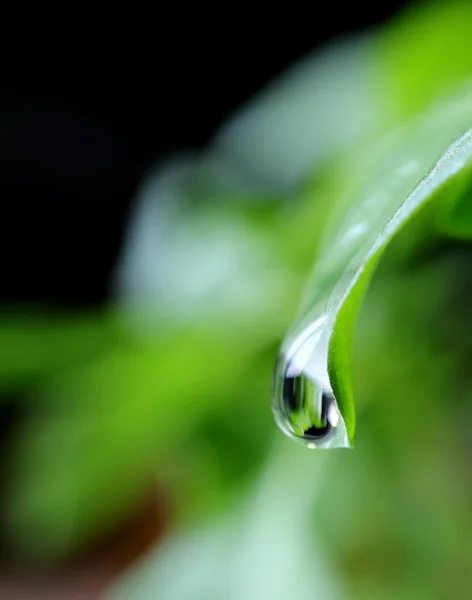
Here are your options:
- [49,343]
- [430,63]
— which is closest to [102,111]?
[49,343]

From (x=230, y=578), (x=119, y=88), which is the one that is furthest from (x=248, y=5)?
(x=230, y=578)

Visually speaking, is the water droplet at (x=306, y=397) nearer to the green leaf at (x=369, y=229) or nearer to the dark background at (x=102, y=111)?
the green leaf at (x=369, y=229)

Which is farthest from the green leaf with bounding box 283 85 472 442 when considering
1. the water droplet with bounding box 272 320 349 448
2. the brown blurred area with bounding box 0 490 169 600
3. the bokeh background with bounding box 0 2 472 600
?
the brown blurred area with bounding box 0 490 169 600

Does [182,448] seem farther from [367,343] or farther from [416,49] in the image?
[416,49]

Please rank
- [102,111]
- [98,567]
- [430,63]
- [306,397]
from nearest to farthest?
[306,397] → [430,63] → [98,567] → [102,111]

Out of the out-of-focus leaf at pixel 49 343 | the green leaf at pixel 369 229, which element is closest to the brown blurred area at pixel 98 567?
the out-of-focus leaf at pixel 49 343

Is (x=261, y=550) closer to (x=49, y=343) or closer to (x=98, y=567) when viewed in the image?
(x=49, y=343)
